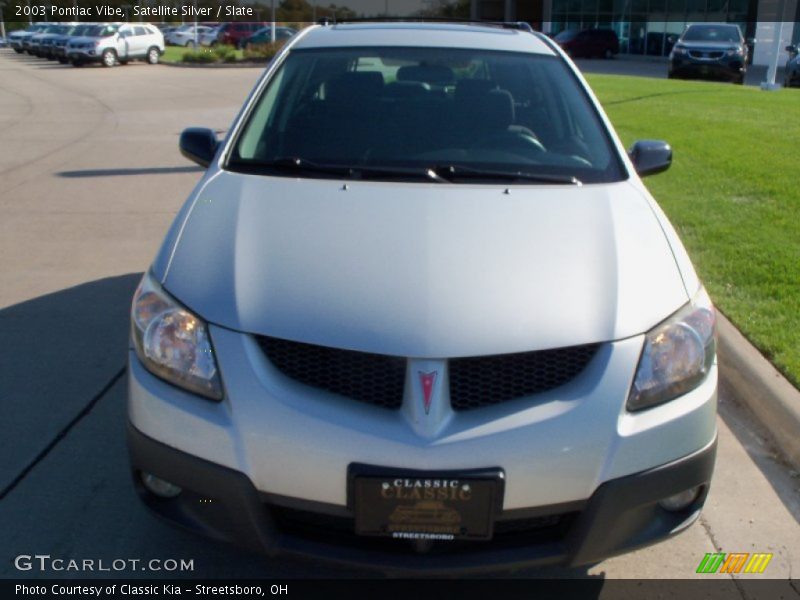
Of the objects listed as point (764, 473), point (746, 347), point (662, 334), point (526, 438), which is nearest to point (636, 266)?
point (662, 334)

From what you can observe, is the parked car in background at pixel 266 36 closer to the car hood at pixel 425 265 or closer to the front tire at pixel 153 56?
the front tire at pixel 153 56

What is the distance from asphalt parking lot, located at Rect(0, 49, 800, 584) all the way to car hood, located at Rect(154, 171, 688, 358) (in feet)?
2.41

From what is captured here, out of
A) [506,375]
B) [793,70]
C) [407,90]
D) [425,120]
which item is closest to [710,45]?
[793,70]

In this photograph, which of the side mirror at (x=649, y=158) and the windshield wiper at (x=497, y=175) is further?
the side mirror at (x=649, y=158)

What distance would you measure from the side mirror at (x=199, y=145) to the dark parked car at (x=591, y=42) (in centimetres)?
3832

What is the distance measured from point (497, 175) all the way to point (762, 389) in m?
1.77

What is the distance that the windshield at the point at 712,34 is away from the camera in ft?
83.6

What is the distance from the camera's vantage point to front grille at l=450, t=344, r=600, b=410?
98.7 inches

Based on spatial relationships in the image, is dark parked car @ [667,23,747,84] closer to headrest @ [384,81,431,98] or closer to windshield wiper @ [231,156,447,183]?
headrest @ [384,81,431,98]

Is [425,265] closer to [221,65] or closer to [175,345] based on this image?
[175,345]

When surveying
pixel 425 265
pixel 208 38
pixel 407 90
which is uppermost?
pixel 407 90

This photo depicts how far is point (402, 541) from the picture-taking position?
101 inches

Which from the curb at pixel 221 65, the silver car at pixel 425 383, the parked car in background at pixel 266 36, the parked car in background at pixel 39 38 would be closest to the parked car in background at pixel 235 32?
the parked car in background at pixel 266 36

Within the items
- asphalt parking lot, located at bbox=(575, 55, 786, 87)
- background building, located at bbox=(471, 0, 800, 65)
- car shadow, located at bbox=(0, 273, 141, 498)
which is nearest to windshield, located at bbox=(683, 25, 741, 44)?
asphalt parking lot, located at bbox=(575, 55, 786, 87)
